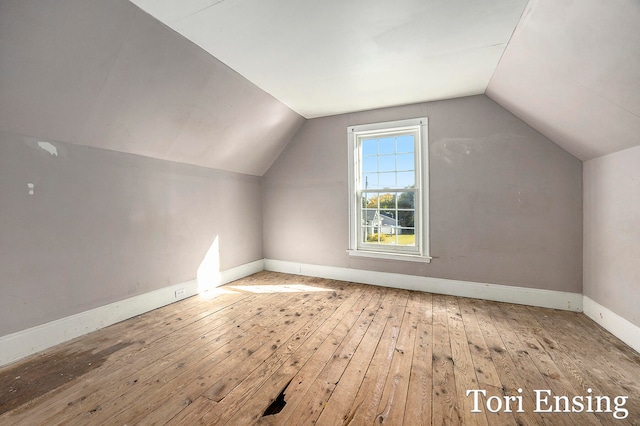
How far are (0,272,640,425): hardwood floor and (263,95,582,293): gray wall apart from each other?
1.82 ft

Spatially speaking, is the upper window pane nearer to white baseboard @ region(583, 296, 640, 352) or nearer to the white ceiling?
the white ceiling

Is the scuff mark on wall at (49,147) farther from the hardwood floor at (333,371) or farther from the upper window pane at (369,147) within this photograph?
the upper window pane at (369,147)

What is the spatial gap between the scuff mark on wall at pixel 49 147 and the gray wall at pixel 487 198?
117 inches

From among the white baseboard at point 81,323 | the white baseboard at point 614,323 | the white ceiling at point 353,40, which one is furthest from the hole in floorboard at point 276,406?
the white baseboard at point 614,323

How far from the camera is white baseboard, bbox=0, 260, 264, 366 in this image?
1895 millimetres

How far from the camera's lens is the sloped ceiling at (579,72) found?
1398 mm

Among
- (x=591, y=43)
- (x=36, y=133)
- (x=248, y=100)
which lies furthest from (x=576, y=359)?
(x=36, y=133)

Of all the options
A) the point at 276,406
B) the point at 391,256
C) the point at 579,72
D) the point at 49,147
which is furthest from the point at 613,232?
the point at 49,147

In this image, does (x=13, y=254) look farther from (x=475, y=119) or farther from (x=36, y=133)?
(x=475, y=119)

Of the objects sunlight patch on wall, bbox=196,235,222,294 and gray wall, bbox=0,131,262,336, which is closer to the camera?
gray wall, bbox=0,131,262,336

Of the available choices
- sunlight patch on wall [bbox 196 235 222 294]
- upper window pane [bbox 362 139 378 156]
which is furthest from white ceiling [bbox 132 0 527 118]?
sunlight patch on wall [bbox 196 235 222 294]

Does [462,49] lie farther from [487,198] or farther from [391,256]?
[391,256]

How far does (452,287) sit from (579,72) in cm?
243

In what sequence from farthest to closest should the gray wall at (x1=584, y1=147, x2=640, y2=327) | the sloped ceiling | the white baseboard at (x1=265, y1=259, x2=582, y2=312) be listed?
1. the white baseboard at (x1=265, y1=259, x2=582, y2=312)
2. the gray wall at (x1=584, y1=147, x2=640, y2=327)
3. the sloped ceiling
